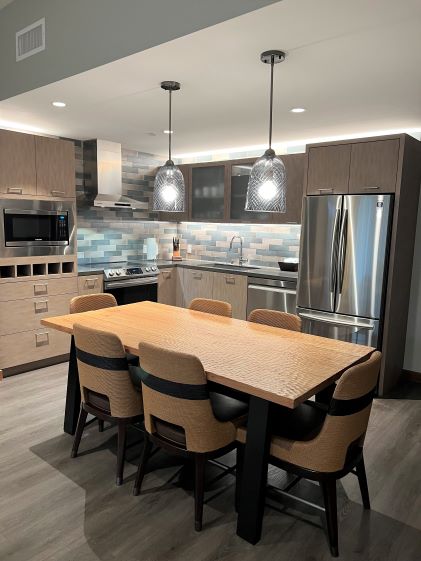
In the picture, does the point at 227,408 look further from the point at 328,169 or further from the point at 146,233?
the point at 146,233

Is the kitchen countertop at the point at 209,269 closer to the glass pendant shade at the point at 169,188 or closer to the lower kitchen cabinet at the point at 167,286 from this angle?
the lower kitchen cabinet at the point at 167,286

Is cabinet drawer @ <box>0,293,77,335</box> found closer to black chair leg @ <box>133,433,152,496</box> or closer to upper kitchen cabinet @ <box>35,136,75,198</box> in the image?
upper kitchen cabinet @ <box>35,136,75,198</box>

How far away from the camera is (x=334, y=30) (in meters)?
2.04

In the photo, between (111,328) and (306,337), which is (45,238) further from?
(306,337)

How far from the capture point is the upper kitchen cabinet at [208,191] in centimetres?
541

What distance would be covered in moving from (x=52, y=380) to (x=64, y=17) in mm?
2988

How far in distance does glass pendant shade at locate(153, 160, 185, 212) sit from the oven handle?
203 cm

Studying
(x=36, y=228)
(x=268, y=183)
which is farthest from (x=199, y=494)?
(x=36, y=228)

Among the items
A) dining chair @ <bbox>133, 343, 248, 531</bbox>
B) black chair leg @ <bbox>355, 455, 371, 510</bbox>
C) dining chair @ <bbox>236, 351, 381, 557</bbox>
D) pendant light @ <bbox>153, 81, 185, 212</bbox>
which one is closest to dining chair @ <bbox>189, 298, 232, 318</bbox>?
pendant light @ <bbox>153, 81, 185, 212</bbox>

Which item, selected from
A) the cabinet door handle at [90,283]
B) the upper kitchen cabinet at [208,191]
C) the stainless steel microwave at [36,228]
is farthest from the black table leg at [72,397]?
the upper kitchen cabinet at [208,191]

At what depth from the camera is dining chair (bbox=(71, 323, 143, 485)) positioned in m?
2.30

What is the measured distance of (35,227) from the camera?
4102 millimetres

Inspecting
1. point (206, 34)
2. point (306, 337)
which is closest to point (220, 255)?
point (306, 337)

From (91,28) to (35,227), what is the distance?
2018 millimetres
